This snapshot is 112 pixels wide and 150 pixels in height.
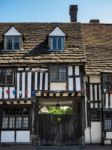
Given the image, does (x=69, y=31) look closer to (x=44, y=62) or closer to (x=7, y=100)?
(x=44, y=62)

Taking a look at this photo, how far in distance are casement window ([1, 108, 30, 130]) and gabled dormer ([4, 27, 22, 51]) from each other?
14.0ft

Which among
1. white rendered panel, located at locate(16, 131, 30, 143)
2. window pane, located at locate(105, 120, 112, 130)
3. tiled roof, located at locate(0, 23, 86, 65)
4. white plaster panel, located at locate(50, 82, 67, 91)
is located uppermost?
tiled roof, located at locate(0, 23, 86, 65)

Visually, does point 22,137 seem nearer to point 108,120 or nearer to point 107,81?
point 108,120

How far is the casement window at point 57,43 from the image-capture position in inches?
1062

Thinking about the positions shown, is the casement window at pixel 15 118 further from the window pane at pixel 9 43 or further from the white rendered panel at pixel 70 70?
the window pane at pixel 9 43

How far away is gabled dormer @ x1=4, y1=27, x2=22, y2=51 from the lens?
27.0 metres

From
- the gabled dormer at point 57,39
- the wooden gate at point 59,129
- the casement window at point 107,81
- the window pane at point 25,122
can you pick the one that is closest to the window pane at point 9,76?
the window pane at point 25,122

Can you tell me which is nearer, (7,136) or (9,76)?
(7,136)

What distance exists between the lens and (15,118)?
25.8m

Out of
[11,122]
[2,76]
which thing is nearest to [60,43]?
[2,76]

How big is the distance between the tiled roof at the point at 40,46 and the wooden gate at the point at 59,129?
12.1ft

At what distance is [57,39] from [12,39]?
306 cm

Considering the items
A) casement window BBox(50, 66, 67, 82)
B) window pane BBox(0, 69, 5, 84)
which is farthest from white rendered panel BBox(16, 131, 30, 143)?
casement window BBox(50, 66, 67, 82)

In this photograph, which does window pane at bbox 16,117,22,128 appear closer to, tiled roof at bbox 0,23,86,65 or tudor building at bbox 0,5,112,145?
tudor building at bbox 0,5,112,145
